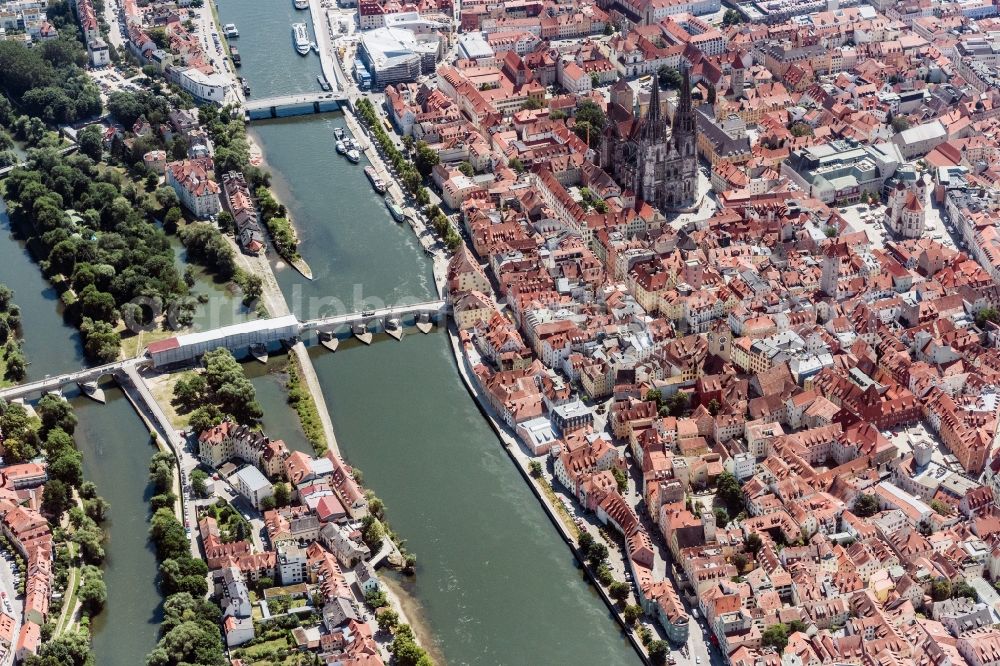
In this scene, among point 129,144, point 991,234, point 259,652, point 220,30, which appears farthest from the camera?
point 220,30

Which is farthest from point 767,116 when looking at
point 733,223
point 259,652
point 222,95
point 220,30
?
point 259,652

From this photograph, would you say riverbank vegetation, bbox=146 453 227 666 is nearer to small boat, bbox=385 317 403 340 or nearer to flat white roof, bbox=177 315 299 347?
flat white roof, bbox=177 315 299 347

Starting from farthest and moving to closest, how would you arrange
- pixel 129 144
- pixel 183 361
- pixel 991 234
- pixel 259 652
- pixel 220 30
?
pixel 220 30, pixel 129 144, pixel 991 234, pixel 183 361, pixel 259 652

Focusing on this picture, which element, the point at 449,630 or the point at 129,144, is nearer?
the point at 449,630

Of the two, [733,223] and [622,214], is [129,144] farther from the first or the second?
[733,223]

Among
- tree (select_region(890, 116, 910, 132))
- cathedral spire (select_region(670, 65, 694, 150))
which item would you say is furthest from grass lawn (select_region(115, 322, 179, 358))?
tree (select_region(890, 116, 910, 132))
